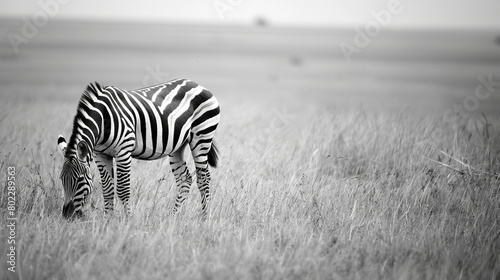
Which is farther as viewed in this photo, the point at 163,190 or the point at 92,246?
the point at 163,190

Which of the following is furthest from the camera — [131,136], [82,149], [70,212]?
[131,136]

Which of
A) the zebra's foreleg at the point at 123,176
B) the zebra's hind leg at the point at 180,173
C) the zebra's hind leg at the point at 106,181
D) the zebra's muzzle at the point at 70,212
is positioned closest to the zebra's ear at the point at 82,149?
the zebra's muzzle at the point at 70,212

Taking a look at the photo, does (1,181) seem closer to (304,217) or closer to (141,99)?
(141,99)

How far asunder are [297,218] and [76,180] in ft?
7.97

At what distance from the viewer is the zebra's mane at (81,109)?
15.4ft

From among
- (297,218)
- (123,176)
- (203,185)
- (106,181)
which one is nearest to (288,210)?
(297,218)

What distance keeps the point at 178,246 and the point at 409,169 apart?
12.7 ft

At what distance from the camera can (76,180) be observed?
15.2 feet

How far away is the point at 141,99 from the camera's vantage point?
222 inches

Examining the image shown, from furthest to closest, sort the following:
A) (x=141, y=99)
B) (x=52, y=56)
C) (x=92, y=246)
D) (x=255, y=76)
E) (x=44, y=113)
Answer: (x=52, y=56) < (x=255, y=76) < (x=44, y=113) < (x=141, y=99) < (x=92, y=246)

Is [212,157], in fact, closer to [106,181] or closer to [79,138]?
[106,181]

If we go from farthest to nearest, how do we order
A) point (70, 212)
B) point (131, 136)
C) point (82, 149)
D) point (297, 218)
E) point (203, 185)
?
point (203, 185) → point (297, 218) → point (131, 136) → point (70, 212) → point (82, 149)

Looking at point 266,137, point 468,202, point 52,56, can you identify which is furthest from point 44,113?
point 52,56

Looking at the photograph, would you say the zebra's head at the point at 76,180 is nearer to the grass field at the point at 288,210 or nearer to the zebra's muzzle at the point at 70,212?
the zebra's muzzle at the point at 70,212
